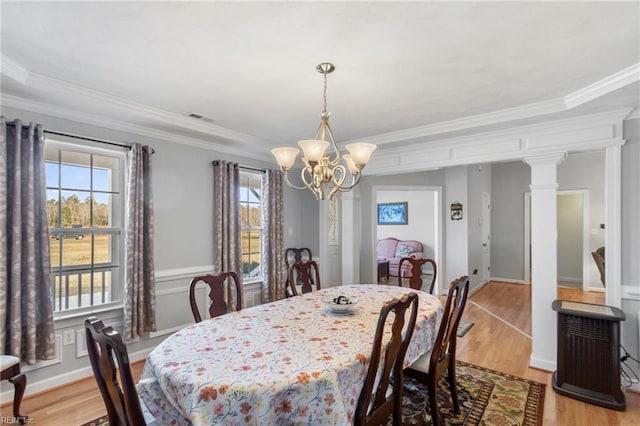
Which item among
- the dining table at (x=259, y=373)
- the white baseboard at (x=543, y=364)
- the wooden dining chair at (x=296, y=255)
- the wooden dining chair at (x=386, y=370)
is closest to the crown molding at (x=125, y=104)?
the wooden dining chair at (x=296, y=255)

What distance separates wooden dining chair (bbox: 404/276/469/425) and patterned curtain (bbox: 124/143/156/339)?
2.53 m

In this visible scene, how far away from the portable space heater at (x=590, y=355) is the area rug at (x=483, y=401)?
0.80 ft

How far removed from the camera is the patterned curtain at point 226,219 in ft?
12.7

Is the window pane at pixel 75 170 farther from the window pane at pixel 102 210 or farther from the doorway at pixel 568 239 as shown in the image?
the doorway at pixel 568 239

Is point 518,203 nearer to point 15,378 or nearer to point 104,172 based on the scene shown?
point 104,172

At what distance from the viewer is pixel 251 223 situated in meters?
4.50

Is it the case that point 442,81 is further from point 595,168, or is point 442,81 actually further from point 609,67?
point 595,168

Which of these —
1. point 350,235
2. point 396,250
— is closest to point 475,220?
point 396,250

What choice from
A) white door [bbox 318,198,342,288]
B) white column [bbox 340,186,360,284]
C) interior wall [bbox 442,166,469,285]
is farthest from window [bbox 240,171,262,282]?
interior wall [bbox 442,166,469,285]

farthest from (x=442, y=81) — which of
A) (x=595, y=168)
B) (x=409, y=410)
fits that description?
(x=595, y=168)

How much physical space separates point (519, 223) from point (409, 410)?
5853 millimetres

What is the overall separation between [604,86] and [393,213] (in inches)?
235

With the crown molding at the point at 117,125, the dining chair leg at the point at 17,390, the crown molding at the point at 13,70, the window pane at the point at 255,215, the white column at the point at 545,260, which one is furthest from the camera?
the window pane at the point at 255,215

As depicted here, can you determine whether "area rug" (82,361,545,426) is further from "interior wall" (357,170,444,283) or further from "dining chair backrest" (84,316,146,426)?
"interior wall" (357,170,444,283)
